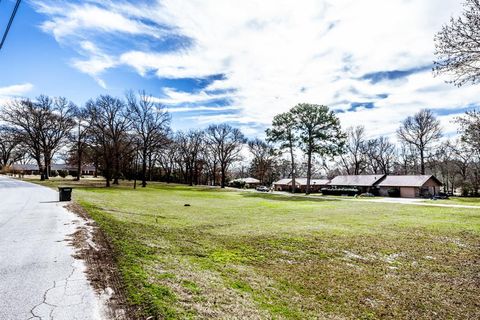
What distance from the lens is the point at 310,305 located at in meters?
6.02

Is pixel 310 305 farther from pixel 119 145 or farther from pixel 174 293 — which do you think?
pixel 119 145

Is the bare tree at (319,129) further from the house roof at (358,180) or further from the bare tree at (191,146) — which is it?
the bare tree at (191,146)

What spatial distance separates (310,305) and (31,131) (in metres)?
59.3

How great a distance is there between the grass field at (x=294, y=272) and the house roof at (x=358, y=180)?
43.0m

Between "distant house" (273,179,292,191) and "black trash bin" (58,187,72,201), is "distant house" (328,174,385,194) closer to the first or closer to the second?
"distant house" (273,179,292,191)

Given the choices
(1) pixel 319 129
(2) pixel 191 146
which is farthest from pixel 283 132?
(2) pixel 191 146

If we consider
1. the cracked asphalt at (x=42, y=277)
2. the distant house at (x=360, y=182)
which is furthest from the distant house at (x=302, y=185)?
the cracked asphalt at (x=42, y=277)

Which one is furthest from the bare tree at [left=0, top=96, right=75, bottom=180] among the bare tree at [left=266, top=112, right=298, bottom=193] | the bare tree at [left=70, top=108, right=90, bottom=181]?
the bare tree at [left=266, top=112, right=298, bottom=193]

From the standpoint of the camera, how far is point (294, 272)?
8164mm

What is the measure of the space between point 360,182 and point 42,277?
2270 inches

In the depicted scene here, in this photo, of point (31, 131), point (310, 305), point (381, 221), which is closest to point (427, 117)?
point (381, 221)

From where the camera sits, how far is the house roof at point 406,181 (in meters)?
48.8

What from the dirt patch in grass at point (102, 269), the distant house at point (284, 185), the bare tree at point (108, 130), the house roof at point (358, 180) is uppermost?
the bare tree at point (108, 130)

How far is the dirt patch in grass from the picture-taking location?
4.70 m
